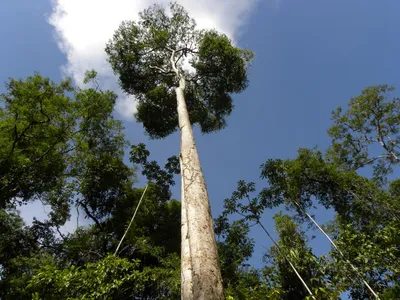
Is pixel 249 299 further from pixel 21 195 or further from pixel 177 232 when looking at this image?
pixel 21 195

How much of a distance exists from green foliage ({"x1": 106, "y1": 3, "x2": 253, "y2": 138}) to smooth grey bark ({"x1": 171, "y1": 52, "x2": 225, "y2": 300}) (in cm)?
768

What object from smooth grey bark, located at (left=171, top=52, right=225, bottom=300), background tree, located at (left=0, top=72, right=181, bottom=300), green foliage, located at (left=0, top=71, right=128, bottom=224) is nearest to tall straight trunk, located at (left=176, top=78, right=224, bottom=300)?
smooth grey bark, located at (left=171, top=52, right=225, bottom=300)

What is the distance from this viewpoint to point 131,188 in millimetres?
12352

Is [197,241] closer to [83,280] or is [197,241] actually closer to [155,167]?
[83,280]

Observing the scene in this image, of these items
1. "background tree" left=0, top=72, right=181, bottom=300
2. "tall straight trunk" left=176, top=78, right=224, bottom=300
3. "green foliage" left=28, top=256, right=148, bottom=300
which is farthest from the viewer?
"background tree" left=0, top=72, right=181, bottom=300

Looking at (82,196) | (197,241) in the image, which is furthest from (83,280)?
(82,196)

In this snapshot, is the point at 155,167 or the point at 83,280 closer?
the point at 83,280

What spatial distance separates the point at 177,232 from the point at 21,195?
258 inches

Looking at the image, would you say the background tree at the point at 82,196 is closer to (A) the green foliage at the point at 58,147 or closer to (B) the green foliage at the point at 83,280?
(A) the green foliage at the point at 58,147

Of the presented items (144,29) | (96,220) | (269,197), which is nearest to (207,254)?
(269,197)

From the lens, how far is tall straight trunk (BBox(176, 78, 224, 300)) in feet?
7.53

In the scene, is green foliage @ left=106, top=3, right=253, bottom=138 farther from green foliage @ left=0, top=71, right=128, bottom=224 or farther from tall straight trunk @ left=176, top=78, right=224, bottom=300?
tall straight trunk @ left=176, top=78, right=224, bottom=300

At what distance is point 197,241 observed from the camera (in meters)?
2.79

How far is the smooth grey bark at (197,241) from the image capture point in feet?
7.53
